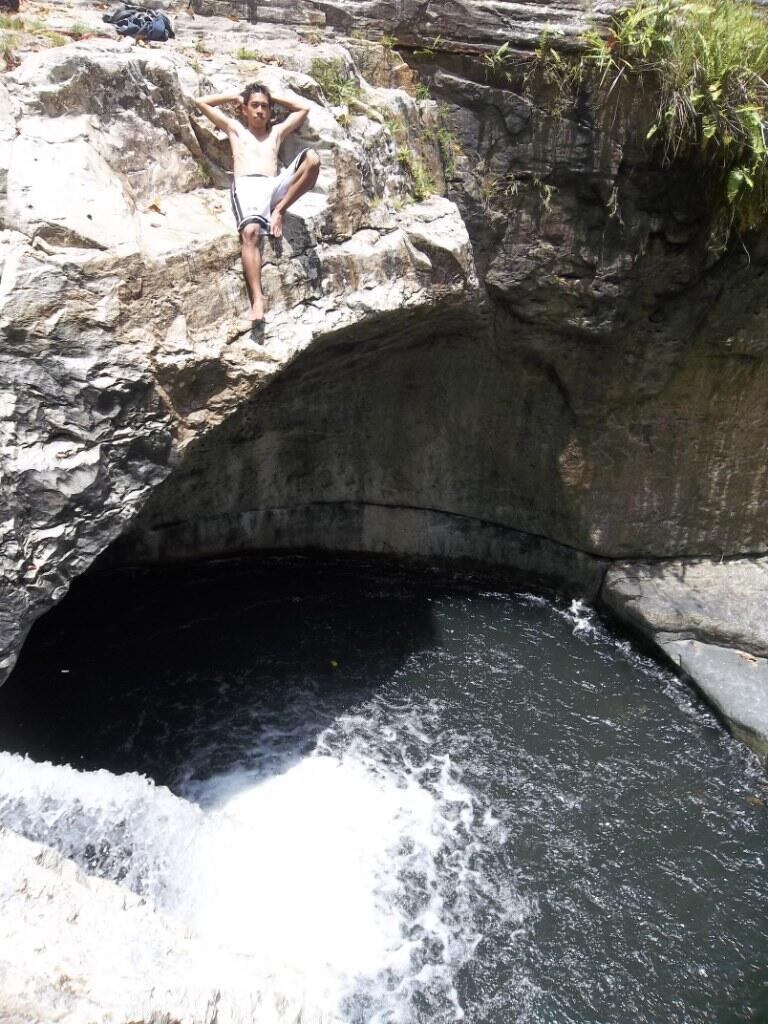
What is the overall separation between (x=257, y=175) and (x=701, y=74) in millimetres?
3272

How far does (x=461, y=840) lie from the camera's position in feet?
18.3

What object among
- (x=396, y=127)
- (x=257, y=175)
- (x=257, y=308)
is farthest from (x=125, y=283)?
(x=396, y=127)

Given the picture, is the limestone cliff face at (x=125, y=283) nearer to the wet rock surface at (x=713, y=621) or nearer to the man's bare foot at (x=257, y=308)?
the man's bare foot at (x=257, y=308)

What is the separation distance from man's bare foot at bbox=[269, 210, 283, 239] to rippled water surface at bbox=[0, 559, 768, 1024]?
347cm

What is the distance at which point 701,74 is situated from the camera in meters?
5.91

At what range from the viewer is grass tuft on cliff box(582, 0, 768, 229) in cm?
589

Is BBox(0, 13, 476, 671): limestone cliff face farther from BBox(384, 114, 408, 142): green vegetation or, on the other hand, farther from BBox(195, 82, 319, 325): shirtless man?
BBox(384, 114, 408, 142): green vegetation

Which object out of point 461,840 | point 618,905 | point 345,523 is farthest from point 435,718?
point 345,523

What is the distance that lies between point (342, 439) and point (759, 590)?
413 cm

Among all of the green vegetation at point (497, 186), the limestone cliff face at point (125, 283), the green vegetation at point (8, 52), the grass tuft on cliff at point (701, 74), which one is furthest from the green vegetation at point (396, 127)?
the green vegetation at point (8, 52)

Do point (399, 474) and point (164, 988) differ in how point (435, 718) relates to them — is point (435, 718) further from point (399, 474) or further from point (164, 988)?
point (164, 988)

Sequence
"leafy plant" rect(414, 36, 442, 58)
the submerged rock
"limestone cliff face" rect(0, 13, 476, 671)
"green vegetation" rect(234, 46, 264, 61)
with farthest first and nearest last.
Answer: "leafy plant" rect(414, 36, 442, 58) → "green vegetation" rect(234, 46, 264, 61) → "limestone cliff face" rect(0, 13, 476, 671) → the submerged rock

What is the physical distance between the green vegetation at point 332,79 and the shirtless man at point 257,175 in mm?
651

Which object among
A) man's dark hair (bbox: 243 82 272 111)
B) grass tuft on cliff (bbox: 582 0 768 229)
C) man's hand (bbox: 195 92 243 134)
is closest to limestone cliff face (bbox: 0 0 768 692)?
man's hand (bbox: 195 92 243 134)
